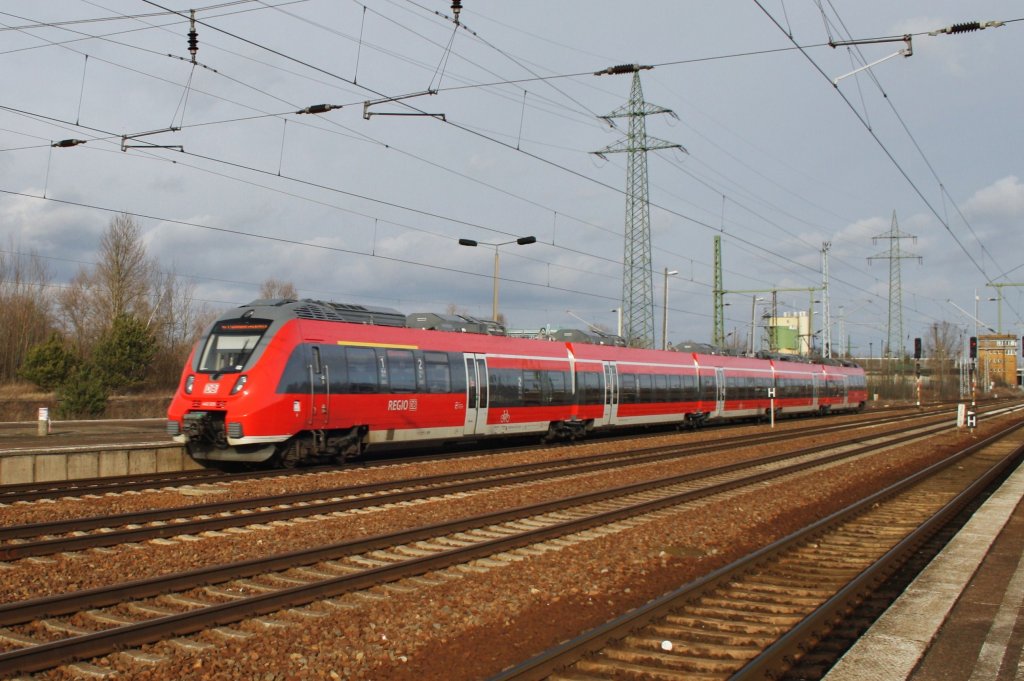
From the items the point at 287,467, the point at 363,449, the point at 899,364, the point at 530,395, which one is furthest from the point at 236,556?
the point at 899,364

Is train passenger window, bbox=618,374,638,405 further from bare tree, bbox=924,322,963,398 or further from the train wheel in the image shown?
bare tree, bbox=924,322,963,398

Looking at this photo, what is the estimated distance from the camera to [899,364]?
10806 centimetres

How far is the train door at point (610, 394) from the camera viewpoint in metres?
30.8

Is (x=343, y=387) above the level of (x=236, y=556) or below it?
above

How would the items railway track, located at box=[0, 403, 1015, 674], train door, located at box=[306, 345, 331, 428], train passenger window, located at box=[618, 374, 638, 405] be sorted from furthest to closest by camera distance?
train passenger window, located at box=[618, 374, 638, 405]
train door, located at box=[306, 345, 331, 428]
railway track, located at box=[0, 403, 1015, 674]

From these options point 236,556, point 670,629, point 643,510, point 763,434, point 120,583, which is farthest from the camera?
point 763,434

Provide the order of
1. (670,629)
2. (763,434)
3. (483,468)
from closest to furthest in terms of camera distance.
Answer: (670,629) → (483,468) → (763,434)

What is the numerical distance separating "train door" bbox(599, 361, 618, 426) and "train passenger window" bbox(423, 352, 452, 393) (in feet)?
30.5

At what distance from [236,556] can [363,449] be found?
10560mm

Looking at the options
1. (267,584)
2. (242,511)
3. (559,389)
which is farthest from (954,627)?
(559,389)

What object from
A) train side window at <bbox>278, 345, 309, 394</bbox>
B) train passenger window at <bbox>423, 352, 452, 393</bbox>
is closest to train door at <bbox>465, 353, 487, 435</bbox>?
train passenger window at <bbox>423, 352, 452, 393</bbox>

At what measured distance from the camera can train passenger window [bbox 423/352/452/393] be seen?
2211cm

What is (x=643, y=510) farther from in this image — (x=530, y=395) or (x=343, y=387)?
(x=530, y=395)

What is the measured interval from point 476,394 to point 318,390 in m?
Result: 6.21
